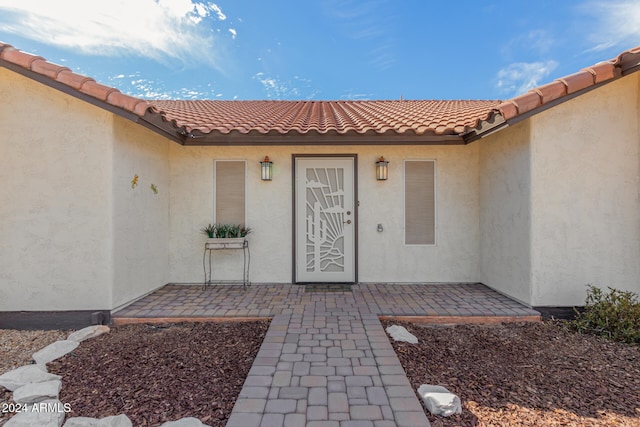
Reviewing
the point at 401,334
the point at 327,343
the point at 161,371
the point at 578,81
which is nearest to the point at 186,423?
the point at 161,371

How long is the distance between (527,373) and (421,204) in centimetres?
380

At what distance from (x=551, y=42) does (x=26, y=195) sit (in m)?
15.1

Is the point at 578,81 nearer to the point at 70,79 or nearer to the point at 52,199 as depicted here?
the point at 70,79

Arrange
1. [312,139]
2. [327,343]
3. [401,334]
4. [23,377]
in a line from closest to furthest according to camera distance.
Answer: [23,377] < [327,343] < [401,334] < [312,139]

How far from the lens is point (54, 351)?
3791 millimetres

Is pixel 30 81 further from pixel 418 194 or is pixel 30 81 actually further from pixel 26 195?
pixel 418 194

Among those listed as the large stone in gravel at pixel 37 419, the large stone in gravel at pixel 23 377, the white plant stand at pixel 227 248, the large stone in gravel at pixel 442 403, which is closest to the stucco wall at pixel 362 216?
the white plant stand at pixel 227 248

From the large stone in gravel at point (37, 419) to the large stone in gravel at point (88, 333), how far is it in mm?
1652

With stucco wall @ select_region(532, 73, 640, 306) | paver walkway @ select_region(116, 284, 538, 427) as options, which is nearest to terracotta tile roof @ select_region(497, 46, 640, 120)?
stucco wall @ select_region(532, 73, 640, 306)

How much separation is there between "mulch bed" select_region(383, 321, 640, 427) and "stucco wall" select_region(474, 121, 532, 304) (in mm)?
1039

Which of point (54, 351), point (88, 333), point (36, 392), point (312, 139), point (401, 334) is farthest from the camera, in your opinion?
point (312, 139)

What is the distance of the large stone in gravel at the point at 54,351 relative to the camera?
3639mm

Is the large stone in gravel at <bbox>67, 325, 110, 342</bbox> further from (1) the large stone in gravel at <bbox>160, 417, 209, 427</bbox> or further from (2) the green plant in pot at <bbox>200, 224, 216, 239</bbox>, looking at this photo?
(1) the large stone in gravel at <bbox>160, 417, 209, 427</bbox>

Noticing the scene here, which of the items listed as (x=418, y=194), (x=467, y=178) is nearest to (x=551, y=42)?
(x=467, y=178)
